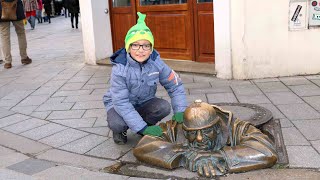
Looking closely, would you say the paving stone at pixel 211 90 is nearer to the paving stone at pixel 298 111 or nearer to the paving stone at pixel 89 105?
the paving stone at pixel 298 111

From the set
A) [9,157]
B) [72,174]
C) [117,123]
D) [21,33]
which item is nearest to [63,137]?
[9,157]

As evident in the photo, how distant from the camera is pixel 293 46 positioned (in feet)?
21.1

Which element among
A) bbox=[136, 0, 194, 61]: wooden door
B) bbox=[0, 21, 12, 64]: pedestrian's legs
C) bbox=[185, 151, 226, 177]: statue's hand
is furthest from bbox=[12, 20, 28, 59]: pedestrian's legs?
bbox=[185, 151, 226, 177]: statue's hand

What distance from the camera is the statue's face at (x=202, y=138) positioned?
3387mm

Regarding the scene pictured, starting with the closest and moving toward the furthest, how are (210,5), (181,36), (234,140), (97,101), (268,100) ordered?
1. (234,140)
2. (268,100)
3. (97,101)
4. (210,5)
5. (181,36)

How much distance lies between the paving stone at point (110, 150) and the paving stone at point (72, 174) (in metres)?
0.34

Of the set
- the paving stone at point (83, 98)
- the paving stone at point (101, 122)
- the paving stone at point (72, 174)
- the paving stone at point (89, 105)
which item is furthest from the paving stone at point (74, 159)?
the paving stone at point (83, 98)

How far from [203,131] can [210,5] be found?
420 cm

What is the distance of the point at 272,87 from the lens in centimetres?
601

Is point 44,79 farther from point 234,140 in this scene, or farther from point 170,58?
point 234,140

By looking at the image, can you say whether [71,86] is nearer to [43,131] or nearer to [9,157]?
[43,131]

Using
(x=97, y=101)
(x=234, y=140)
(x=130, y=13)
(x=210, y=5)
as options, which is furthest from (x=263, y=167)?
(x=130, y=13)

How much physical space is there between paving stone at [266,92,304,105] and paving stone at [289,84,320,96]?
0.14 meters

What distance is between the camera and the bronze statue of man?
340cm
